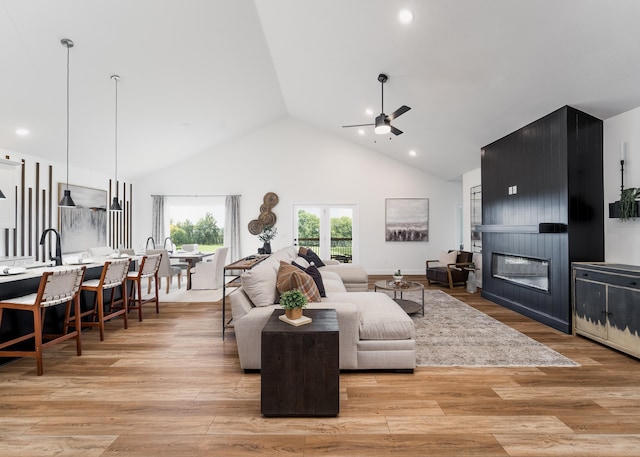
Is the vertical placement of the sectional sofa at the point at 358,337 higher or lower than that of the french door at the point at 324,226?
lower

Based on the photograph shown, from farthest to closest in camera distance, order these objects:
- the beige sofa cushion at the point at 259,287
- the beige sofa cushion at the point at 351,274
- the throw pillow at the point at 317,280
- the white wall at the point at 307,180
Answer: the white wall at the point at 307,180 → the beige sofa cushion at the point at 351,274 → the throw pillow at the point at 317,280 → the beige sofa cushion at the point at 259,287

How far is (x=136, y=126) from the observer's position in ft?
18.7

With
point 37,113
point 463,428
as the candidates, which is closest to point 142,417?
point 463,428

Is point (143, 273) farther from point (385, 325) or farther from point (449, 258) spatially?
point (449, 258)

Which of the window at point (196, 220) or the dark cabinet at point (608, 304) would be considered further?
the window at point (196, 220)

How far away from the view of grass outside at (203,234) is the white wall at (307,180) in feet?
2.23

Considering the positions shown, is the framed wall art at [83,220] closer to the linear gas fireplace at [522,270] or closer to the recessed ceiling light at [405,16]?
the recessed ceiling light at [405,16]

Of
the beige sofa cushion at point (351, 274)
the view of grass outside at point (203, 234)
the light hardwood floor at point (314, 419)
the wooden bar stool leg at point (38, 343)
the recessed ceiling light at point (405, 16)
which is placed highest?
the recessed ceiling light at point (405, 16)

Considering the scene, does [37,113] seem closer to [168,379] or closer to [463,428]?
[168,379]

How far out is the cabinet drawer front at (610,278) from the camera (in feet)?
9.77

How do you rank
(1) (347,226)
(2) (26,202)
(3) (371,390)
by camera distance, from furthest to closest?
(1) (347,226), (2) (26,202), (3) (371,390)

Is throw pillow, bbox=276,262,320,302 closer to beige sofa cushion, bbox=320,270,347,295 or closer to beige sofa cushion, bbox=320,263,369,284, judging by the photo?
beige sofa cushion, bbox=320,270,347,295

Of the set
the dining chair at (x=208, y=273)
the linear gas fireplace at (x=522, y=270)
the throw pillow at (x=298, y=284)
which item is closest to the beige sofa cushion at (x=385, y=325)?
the throw pillow at (x=298, y=284)

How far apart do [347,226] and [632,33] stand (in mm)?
6327
